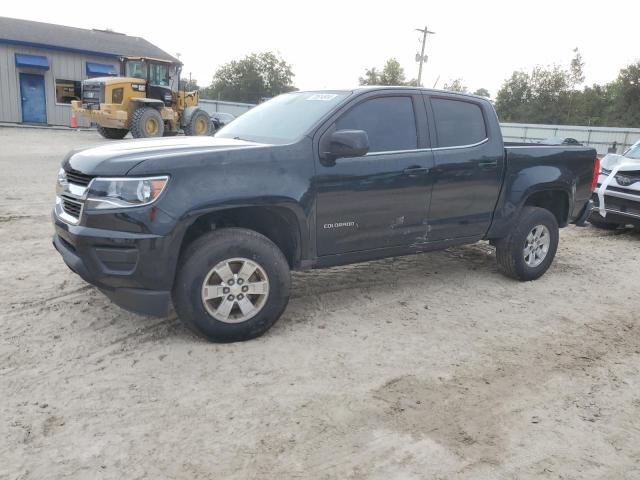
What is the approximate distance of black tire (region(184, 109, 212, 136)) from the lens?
1997 centimetres

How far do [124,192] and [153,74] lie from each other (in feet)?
57.7

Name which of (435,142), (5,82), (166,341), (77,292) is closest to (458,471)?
(166,341)

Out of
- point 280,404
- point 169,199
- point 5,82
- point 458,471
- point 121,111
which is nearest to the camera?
point 458,471

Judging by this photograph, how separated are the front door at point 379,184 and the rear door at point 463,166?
0.53 ft

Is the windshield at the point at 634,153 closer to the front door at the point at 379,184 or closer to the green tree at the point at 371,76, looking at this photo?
the front door at the point at 379,184

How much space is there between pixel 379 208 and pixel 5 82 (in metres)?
27.7

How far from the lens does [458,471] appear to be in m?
2.64

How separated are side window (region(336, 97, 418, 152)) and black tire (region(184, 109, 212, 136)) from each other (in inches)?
646

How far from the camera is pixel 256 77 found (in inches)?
2677

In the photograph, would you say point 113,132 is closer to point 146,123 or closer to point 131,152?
point 146,123

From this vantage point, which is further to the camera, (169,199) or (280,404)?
(169,199)

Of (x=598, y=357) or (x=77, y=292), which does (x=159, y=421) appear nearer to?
(x=77, y=292)

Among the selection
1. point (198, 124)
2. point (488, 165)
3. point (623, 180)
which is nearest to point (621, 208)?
point (623, 180)

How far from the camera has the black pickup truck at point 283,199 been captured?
3545 mm
